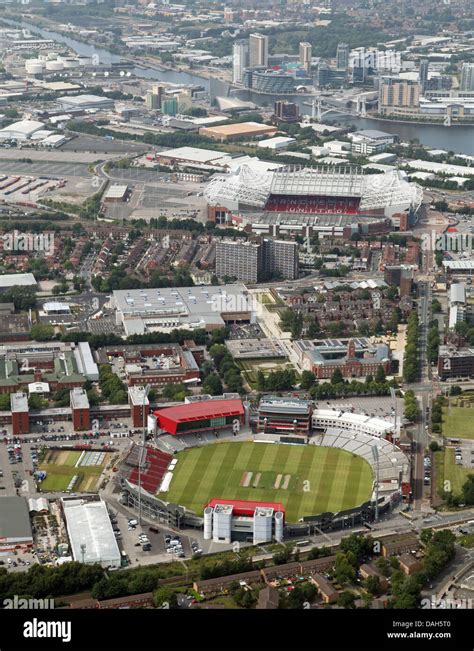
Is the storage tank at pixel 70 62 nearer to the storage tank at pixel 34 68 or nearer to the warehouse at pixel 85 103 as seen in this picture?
the storage tank at pixel 34 68

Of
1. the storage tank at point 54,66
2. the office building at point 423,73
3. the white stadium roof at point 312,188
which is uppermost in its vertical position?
the office building at point 423,73

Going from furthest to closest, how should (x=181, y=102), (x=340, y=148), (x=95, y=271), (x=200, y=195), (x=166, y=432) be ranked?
(x=181, y=102) < (x=340, y=148) < (x=200, y=195) < (x=95, y=271) < (x=166, y=432)

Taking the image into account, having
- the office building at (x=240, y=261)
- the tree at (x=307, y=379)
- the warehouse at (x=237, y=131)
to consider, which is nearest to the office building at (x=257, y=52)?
the warehouse at (x=237, y=131)

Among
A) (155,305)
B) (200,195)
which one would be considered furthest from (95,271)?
(200,195)

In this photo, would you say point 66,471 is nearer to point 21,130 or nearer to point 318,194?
point 318,194

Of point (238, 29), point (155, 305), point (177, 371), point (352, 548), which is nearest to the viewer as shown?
point (352, 548)

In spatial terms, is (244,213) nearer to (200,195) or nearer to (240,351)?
(200,195)

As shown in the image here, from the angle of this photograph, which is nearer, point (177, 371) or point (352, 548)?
point (352, 548)
